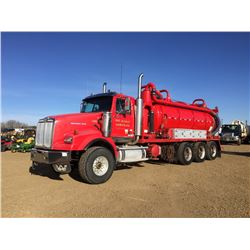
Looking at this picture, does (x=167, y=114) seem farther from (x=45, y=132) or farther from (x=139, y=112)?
(x=45, y=132)

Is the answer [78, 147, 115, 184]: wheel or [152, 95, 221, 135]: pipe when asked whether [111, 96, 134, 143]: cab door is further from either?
[152, 95, 221, 135]: pipe

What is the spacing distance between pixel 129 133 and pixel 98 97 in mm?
1892

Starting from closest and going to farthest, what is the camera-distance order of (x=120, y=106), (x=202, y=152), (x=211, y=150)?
(x=120, y=106) → (x=202, y=152) → (x=211, y=150)

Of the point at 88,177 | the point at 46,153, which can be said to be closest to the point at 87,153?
the point at 88,177

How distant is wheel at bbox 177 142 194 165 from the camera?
36.9 ft

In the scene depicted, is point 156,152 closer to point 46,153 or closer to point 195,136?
point 195,136

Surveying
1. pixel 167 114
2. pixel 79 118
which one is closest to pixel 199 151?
pixel 167 114

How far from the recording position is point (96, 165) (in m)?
7.34

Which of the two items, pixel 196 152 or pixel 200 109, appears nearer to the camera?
pixel 196 152

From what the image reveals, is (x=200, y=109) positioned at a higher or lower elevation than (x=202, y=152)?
higher

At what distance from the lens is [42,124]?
7902 mm

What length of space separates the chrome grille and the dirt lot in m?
1.21

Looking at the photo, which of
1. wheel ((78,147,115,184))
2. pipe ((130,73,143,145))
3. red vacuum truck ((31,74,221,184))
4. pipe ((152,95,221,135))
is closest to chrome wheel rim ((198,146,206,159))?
red vacuum truck ((31,74,221,184))

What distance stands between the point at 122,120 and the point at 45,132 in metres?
2.92
